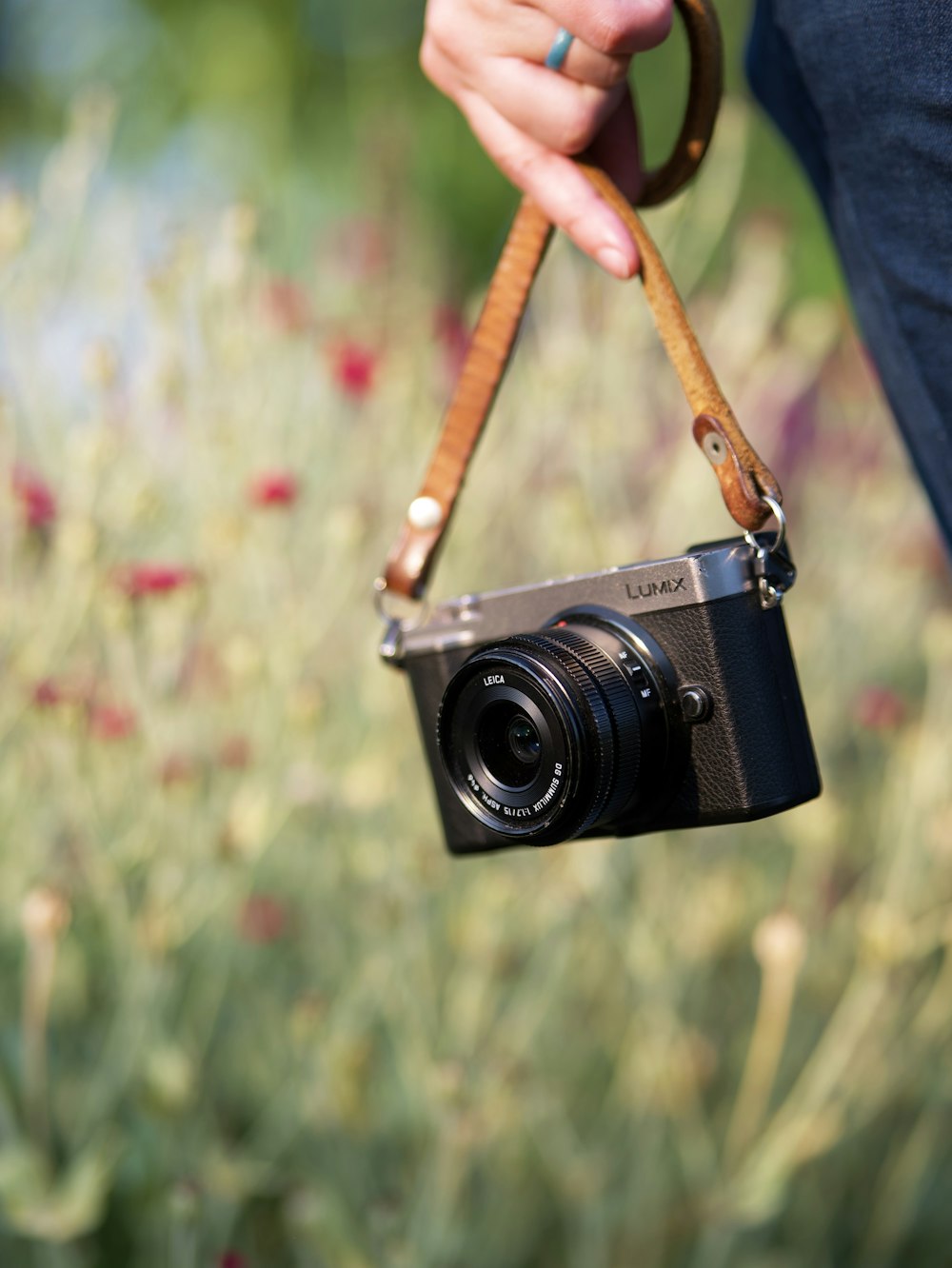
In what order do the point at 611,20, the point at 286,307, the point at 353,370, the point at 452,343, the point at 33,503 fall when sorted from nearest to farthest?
the point at 611,20, the point at 33,503, the point at 353,370, the point at 286,307, the point at 452,343

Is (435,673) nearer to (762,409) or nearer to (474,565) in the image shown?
(474,565)

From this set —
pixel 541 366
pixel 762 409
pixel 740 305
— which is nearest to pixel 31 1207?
pixel 541 366

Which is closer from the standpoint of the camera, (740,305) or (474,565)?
→ (474,565)

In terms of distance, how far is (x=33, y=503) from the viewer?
3.17 feet

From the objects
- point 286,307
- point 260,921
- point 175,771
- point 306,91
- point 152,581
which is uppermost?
point 306,91

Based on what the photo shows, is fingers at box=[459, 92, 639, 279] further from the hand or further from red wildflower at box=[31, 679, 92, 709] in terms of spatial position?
red wildflower at box=[31, 679, 92, 709]

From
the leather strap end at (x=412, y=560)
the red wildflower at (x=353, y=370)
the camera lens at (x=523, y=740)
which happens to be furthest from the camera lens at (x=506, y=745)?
the red wildflower at (x=353, y=370)

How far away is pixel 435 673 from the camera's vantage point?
72 cm

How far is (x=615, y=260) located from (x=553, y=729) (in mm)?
231

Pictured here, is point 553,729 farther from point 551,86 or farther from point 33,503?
point 33,503

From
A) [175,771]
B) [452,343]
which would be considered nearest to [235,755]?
[175,771]

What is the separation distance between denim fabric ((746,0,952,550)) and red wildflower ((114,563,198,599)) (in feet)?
1.50

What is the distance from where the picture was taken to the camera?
23.0 inches

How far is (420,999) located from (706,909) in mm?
250
